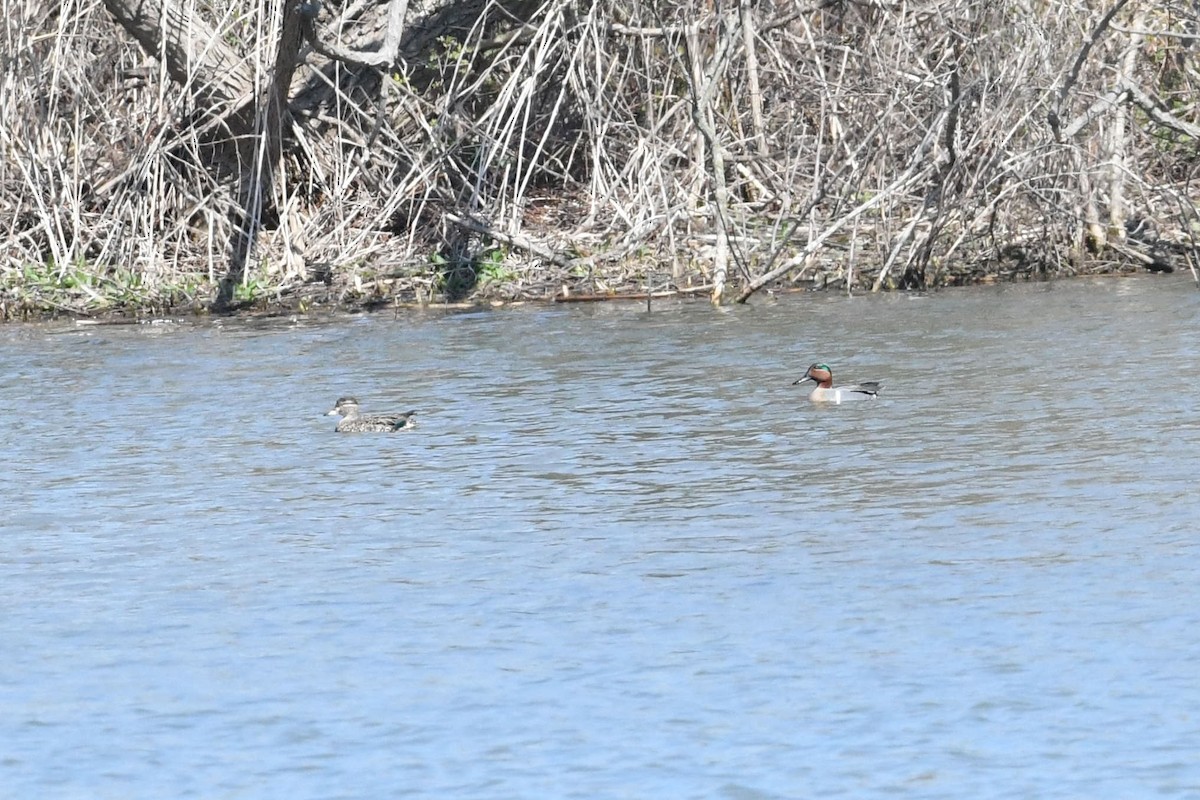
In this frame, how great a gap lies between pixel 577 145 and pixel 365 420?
9.06 metres

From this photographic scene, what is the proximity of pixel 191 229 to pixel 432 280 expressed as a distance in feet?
7.93

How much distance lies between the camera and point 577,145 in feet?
63.9

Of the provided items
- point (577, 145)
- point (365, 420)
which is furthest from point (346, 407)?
point (577, 145)

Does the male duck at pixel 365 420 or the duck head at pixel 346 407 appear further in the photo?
the duck head at pixel 346 407

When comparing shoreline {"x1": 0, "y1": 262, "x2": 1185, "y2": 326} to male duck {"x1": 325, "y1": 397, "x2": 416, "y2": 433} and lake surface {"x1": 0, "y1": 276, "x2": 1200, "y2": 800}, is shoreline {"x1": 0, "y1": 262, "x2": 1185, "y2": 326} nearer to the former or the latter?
lake surface {"x1": 0, "y1": 276, "x2": 1200, "y2": 800}

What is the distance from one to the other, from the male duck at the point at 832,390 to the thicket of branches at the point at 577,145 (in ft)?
14.1

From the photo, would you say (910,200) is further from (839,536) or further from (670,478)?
(839,536)

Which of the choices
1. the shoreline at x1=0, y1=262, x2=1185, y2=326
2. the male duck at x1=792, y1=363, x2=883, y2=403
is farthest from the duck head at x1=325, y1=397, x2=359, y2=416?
the shoreline at x1=0, y1=262, x2=1185, y2=326

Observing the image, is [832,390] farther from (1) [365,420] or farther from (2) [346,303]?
(2) [346,303]

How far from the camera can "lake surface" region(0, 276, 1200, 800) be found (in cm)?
550

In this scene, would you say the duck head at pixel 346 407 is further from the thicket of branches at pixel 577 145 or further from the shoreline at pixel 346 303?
the shoreline at pixel 346 303

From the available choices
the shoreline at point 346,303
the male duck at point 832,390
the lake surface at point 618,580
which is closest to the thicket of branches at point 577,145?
the shoreline at point 346,303

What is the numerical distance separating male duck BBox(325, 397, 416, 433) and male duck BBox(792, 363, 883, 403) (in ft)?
7.40

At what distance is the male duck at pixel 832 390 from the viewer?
1118cm
